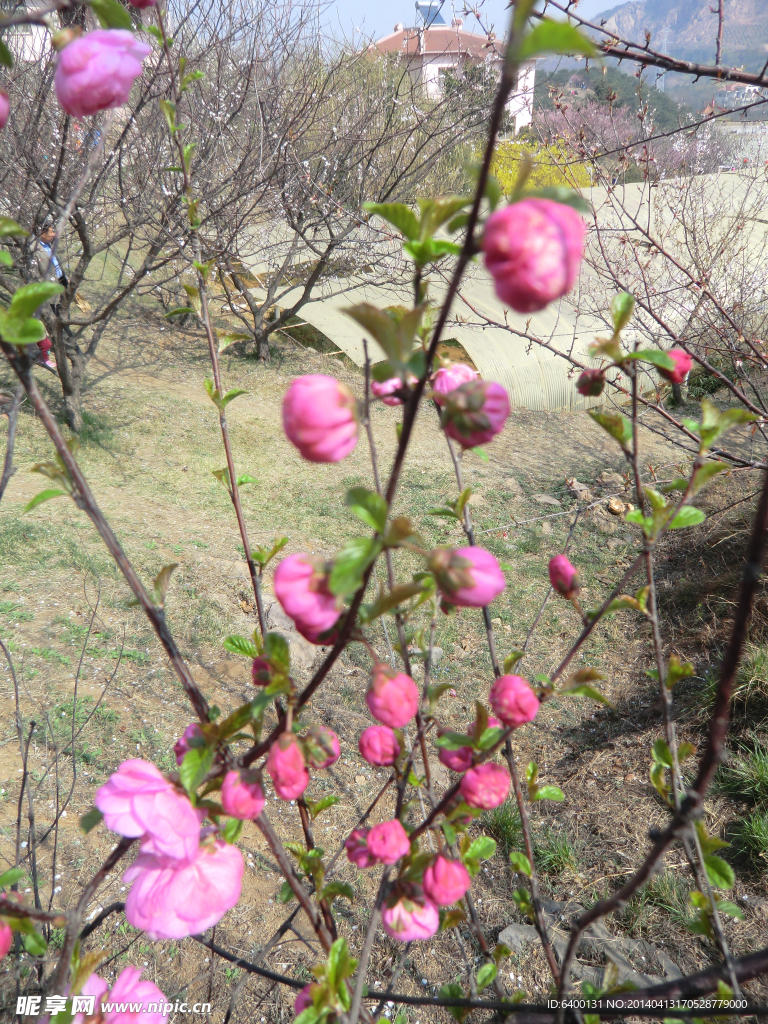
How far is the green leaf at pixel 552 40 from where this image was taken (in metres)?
0.29

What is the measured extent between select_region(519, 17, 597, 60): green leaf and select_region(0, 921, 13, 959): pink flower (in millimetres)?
716

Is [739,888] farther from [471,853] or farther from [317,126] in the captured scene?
[317,126]

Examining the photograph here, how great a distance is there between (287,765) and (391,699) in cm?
10

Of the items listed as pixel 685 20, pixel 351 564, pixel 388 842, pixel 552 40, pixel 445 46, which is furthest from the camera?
pixel 685 20

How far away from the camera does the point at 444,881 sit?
0.61 m

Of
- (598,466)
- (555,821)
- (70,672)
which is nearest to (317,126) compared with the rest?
(598,466)

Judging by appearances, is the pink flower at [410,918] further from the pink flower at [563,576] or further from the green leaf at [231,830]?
the pink flower at [563,576]

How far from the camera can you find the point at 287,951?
1634 millimetres

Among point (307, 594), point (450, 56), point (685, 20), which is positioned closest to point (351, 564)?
point (307, 594)

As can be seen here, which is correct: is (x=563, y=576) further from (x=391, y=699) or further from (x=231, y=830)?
(x=231, y=830)

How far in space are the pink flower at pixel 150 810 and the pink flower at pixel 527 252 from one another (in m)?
0.43

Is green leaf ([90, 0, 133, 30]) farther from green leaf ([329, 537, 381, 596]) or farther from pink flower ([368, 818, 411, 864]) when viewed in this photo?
pink flower ([368, 818, 411, 864])

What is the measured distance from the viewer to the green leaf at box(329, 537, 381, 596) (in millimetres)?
399

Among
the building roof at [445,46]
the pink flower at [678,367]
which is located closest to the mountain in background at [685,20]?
the building roof at [445,46]
